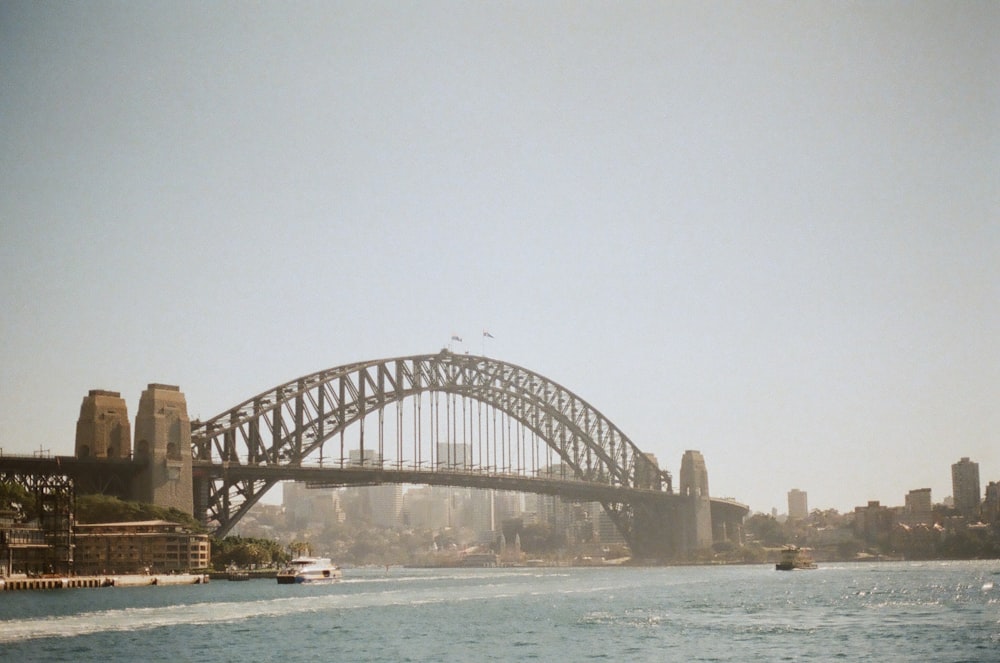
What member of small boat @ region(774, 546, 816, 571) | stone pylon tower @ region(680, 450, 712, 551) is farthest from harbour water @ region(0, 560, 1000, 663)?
stone pylon tower @ region(680, 450, 712, 551)

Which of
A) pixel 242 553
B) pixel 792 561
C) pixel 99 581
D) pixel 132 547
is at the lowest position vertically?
pixel 792 561

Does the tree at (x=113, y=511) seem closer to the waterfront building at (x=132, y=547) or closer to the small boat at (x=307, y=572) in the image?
the waterfront building at (x=132, y=547)

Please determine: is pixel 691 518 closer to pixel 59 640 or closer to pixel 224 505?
pixel 224 505

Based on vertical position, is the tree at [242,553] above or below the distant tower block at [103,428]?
below

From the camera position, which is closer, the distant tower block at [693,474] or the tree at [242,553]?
the tree at [242,553]

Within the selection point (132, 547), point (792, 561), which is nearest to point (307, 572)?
point (132, 547)

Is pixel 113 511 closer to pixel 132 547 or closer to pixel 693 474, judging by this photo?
pixel 132 547

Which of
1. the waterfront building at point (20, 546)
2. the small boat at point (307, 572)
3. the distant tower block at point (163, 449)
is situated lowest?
the small boat at point (307, 572)

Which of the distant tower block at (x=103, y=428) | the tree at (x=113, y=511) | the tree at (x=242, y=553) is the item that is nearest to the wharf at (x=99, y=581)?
the tree at (x=113, y=511)
